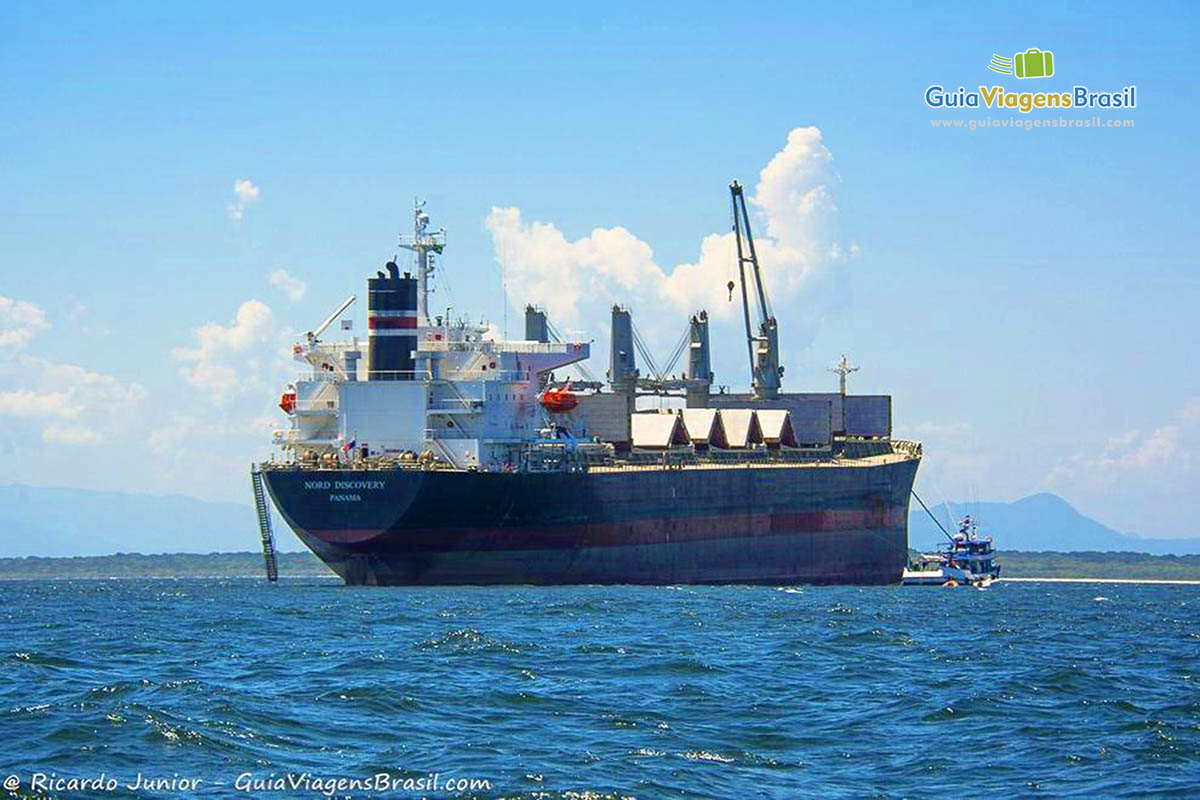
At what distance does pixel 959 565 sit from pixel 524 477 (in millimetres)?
36287

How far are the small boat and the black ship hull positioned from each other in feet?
14.7

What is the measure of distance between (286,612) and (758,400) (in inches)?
1862

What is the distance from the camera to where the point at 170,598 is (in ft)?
208

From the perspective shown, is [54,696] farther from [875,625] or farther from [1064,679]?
[875,625]

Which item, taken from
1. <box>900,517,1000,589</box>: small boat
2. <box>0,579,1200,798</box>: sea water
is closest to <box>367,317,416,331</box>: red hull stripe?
<box>0,579,1200,798</box>: sea water

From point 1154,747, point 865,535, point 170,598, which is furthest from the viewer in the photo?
point 865,535

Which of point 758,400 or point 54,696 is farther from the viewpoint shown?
point 758,400

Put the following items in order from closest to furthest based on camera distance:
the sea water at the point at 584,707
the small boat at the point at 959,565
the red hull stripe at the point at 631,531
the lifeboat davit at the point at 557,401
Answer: the sea water at the point at 584,707 → the red hull stripe at the point at 631,531 → the lifeboat davit at the point at 557,401 → the small boat at the point at 959,565

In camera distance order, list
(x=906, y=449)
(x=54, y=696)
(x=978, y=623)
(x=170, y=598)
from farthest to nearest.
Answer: (x=906, y=449) < (x=170, y=598) < (x=978, y=623) < (x=54, y=696)

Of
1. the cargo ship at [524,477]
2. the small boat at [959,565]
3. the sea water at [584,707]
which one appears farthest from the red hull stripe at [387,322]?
the small boat at [959,565]

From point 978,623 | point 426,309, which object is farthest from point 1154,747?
point 426,309

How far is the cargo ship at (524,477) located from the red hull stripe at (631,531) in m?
0.08

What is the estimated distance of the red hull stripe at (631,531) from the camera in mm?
58188

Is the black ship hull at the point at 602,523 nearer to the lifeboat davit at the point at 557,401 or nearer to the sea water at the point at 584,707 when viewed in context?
the lifeboat davit at the point at 557,401
